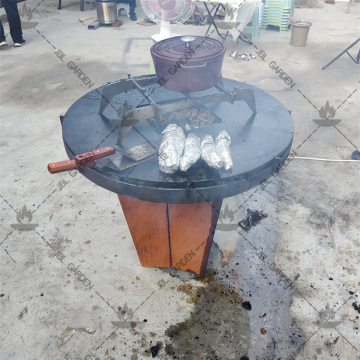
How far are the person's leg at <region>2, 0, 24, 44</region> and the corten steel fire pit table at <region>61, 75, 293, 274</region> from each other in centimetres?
633

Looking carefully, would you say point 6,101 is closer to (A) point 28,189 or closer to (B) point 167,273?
(A) point 28,189

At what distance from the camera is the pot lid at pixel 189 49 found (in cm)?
214

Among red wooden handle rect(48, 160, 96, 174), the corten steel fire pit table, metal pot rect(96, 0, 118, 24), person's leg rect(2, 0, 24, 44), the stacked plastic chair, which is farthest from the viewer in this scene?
metal pot rect(96, 0, 118, 24)

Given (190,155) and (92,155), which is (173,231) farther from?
(92,155)

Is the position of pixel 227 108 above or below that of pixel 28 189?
above

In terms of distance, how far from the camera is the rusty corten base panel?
2.30 meters

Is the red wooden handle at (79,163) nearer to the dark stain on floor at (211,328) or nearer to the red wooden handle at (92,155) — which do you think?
the red wooden handle at (92,155)

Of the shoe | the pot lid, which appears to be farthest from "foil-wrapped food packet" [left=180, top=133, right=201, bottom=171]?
the shoe

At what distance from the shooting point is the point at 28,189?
149 inches

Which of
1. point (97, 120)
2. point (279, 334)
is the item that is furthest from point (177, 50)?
point (279, 334)

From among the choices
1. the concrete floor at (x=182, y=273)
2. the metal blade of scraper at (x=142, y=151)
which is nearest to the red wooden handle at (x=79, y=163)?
→ the metal blade of scraper at (x=142, y=151)

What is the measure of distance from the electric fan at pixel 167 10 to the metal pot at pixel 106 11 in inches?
245

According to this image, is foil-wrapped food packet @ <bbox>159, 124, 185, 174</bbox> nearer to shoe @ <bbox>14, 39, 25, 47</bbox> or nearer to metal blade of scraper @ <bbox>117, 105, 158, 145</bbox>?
metal blade of scraper @ <bbox>117, 105, 158, 145</bbox>

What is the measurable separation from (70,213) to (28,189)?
0.71 m
